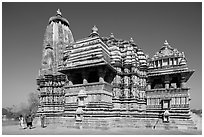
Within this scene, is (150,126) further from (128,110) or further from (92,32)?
(92,32)

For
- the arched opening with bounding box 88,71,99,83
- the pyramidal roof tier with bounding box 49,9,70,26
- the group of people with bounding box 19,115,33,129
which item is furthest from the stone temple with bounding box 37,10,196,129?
the pyramidal roof tier with bounding box 49,9,70,26

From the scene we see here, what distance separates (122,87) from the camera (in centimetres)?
2056

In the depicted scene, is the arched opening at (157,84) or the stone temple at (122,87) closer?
the stone temple at (122,87)

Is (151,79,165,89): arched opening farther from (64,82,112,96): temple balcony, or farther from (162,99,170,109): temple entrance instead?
(64,82,112,96): temple balcony

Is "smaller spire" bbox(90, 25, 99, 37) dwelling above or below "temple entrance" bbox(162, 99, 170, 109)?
above

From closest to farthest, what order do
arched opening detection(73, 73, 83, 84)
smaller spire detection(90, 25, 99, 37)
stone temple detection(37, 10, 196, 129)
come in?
stone temple detection(37, 10, 196, 129) → arched opening detection(73, 73, 83, 84) → smaller spire detection(90, 25, 99, 37)

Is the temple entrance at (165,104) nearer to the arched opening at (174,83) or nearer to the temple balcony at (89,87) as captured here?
the arched opening at (174,83)

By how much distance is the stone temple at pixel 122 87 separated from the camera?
17.3 meters

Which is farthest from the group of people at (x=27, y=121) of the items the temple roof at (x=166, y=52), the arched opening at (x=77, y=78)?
the temple roof at (x=166, y=52)

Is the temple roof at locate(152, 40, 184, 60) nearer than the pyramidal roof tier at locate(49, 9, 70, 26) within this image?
Yes

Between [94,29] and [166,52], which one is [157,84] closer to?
[166,52]

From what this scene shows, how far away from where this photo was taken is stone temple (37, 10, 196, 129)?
17.3 m

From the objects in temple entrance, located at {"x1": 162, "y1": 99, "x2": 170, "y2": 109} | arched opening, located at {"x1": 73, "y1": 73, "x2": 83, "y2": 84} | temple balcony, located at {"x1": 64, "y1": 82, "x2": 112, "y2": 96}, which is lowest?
temple entrance, located at {"x1": 162, "y1": 99, "x2": 170, "y2": 109}

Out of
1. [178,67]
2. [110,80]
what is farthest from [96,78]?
[178,67]
